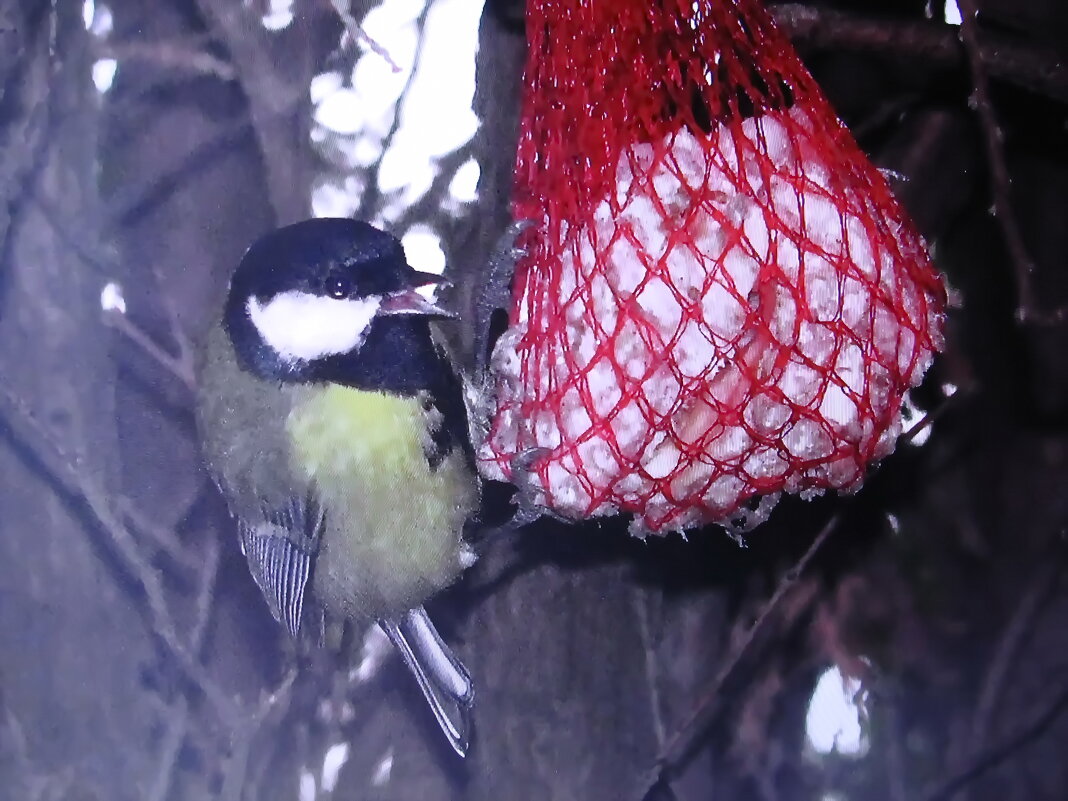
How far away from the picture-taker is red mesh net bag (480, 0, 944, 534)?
52 cm

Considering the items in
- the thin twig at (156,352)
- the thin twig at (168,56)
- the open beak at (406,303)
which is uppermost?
the thin twig at (168,56)

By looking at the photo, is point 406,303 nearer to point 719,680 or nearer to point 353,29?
point 353,29

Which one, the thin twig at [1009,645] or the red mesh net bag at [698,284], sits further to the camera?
the thin twig at [1009,645]

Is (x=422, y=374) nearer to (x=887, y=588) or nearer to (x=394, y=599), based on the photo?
(x=394, y=599)

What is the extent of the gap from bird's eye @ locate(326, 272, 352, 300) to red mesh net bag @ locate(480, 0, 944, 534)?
0.12m

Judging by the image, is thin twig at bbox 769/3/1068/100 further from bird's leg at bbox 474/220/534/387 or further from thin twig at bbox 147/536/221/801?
thin twig at bbox 147/536/221/801

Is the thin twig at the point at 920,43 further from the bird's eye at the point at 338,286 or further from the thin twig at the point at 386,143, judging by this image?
the bird's eye at the point at 338,286

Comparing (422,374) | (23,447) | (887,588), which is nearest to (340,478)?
(422,374)

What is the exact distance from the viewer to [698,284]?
1.76 feet

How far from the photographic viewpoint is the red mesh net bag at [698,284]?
0.52 meters

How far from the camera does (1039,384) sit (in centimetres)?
Answer: 71

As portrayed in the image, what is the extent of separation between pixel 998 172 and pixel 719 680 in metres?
0.46

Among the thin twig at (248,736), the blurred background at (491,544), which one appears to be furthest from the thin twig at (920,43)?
the thin twig at (248,736)

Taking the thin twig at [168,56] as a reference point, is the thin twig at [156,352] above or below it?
below
